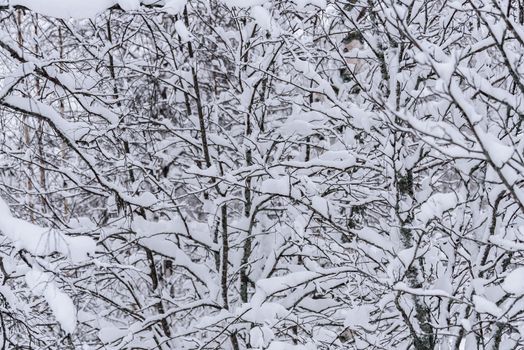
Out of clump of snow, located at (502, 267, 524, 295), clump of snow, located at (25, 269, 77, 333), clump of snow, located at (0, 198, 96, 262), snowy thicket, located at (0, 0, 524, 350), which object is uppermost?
snowy thicket, located at (0, 0, 524, 350)

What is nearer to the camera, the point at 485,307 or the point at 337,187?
the point at 485,307

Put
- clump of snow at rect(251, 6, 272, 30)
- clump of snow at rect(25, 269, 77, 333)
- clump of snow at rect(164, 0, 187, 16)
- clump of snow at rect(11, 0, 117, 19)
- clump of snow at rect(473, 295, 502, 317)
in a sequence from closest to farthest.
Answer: clump of snow at rect(25, 269, 77, 333) → clump of snow at rect(473, 295, 502, 317) → clump of snow at rect(11, 0, 117, 19) → clump of snow at rect(164, 0, 187, 16) → clump of snow at rect(251, 6, 272, 30)

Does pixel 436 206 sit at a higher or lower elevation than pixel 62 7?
lower

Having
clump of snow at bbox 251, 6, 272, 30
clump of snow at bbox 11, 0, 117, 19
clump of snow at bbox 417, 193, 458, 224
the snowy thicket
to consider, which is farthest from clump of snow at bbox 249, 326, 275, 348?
clump of snow at bbox 11, 0, 117, 19

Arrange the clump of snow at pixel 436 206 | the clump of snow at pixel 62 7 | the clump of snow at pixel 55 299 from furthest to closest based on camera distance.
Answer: the clump of snow at pixel 62 7 → the clump of snow at pixel 436 206 → the clump of snow at pixel 55 299

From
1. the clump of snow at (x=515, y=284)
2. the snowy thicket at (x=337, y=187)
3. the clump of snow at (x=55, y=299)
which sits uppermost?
the snowy thicket at (x=337, y=187)

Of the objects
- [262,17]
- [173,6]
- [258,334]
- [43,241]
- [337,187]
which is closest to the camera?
[43,241]

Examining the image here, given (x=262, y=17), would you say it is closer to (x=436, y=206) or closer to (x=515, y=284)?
(x=436, y=206)

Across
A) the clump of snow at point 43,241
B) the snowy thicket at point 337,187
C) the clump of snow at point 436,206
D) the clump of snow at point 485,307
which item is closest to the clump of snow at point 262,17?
the snowy thicket at point 337,187

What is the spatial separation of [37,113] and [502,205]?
2.61m

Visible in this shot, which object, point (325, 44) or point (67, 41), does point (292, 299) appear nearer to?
point (325, 44)

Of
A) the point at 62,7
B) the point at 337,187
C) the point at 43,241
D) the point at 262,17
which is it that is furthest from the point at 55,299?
the point at 337,187

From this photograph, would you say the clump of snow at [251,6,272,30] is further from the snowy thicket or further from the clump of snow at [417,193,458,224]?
the clump of snow at [417,193,458,224]

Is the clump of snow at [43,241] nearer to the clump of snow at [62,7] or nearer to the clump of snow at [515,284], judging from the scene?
the clump of snow at [62,7]
